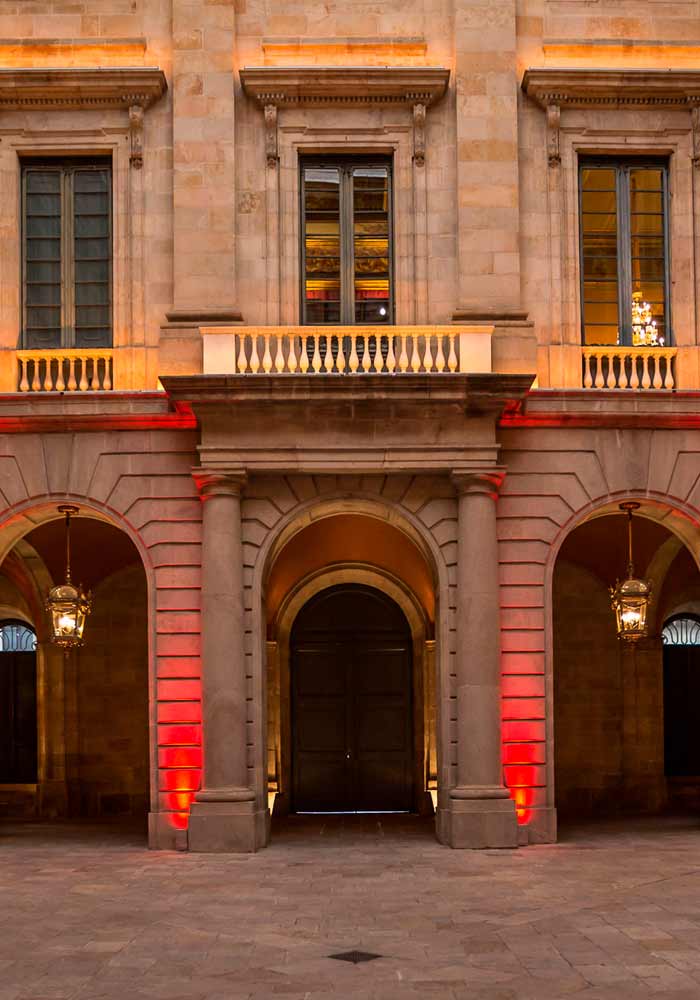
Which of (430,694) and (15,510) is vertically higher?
(15,510)

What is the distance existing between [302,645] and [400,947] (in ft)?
45.4

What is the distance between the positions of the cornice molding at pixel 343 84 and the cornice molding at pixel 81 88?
4.72 ft

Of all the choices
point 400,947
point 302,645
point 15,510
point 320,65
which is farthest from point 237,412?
point 400,947

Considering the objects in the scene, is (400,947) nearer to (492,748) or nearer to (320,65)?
(492,748)

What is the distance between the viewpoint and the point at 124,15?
72.7 feet

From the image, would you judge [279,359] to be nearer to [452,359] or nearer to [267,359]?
[267,359]

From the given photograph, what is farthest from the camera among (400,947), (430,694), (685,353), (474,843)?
(430,694)

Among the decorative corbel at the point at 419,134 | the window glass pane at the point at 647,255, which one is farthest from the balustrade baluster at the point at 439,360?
the window glass pane at the point at 647,255

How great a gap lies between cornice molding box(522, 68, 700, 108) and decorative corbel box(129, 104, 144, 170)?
226 inches

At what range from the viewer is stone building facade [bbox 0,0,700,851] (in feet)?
67.7

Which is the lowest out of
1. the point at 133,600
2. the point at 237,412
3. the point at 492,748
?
the point at 492,748

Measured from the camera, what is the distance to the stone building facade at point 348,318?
20641mm

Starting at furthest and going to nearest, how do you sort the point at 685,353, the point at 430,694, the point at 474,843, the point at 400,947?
the point at 430,694
the point at 685,353
the point at 474,843
the point at 400,947

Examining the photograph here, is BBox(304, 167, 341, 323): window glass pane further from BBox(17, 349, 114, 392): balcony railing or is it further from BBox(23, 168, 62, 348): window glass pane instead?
BBox(23, 168, 62, 348): window glass pane
